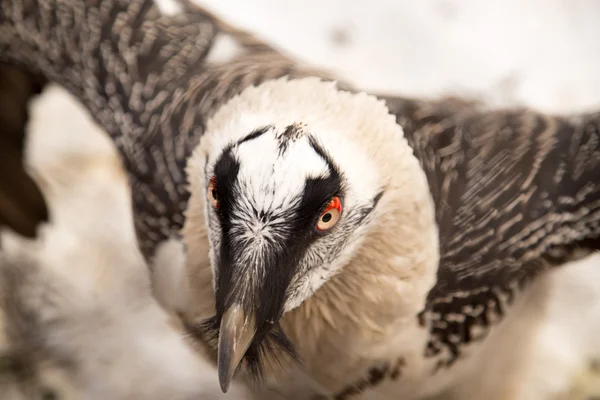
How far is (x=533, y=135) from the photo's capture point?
389mm

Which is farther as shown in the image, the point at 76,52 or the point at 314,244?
the point at 76,52

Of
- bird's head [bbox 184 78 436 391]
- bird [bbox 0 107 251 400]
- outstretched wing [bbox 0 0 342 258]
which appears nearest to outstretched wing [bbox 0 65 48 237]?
bird [bbox 0 107 251 400]

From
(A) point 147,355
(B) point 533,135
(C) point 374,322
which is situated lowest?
(A) point 147,355

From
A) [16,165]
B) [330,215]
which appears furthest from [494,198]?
Answer: [16,165]

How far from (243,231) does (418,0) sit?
0.21m

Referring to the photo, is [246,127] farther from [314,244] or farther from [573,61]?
[573,61]

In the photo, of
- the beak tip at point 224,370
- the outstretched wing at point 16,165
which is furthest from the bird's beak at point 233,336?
the outstretched wing at point 16,165

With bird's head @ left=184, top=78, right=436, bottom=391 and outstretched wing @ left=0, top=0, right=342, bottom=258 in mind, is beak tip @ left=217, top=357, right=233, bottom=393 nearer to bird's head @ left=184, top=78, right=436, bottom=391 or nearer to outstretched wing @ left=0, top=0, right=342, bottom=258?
bird's head @ left=184, top=78, right=436, bottom=391

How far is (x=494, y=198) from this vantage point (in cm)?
38

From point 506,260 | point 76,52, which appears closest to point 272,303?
point 506,260

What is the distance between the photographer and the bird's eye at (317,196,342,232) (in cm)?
32

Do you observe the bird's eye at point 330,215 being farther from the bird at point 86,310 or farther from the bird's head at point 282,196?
the bird at point 86,310

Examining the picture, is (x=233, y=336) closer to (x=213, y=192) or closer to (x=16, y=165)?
(x=213, y=192)

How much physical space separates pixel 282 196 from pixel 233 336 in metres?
0.07
